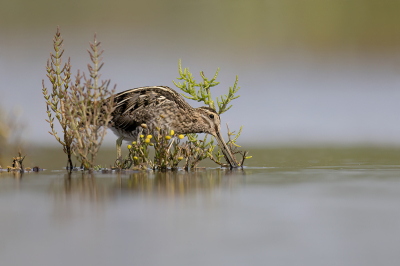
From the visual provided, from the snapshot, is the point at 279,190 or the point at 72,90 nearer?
the point at 279,190

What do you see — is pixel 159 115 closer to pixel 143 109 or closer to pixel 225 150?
pixel 143 109

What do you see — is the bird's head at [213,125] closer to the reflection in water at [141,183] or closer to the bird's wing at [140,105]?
the bird's wing at [140,105]

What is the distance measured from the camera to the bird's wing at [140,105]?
11.4 meters

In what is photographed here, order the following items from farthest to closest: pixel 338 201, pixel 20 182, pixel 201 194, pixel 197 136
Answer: pixel 197 136
pixel 20 182
pixel 201 194
pixel 338 201

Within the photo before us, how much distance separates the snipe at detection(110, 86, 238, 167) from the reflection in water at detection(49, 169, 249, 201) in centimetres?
124

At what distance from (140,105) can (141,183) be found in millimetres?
3001

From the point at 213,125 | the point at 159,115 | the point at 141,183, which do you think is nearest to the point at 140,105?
the point at 159,115

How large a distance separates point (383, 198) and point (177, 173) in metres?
4.69

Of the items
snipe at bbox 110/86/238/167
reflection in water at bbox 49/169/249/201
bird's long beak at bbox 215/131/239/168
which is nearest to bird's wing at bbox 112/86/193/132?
snipe at bbox 110/86/238/167

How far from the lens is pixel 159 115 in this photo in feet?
37.9

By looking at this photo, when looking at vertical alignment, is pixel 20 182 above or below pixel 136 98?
below

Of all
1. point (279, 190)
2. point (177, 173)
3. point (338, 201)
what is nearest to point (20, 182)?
point (177, 173)

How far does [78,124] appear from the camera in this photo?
10.7 meters

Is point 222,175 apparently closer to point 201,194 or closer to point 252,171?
point 252,171
